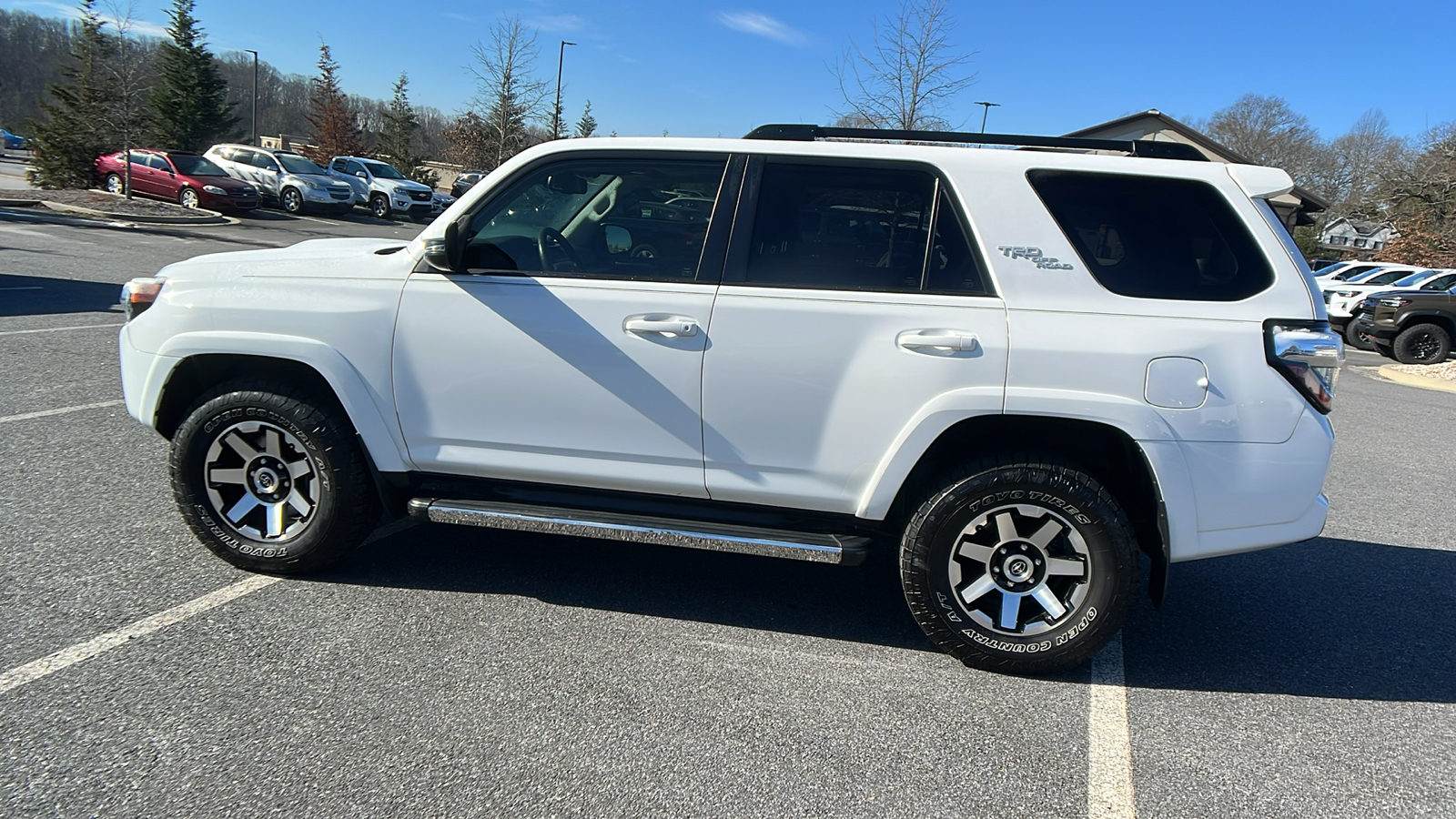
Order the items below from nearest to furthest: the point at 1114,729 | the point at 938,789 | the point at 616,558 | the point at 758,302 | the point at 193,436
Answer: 1. the point at 938,789
2. the point at 1114,729
3. the point at 758,302
4. the point at 193,436
5. the point at 616,558

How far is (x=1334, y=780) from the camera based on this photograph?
2.89 m

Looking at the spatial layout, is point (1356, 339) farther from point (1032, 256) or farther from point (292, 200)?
point (292, 200)

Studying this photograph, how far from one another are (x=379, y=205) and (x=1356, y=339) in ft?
94.7

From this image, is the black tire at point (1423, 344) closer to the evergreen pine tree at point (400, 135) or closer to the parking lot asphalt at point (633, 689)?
the parking lot asphalt at point (633, 689)

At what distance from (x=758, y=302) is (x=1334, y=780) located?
247cm

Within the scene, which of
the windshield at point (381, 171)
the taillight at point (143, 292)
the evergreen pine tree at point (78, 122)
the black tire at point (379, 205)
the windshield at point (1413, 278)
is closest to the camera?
the taillight at point (143, 292)

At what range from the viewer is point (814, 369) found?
3.36 meters

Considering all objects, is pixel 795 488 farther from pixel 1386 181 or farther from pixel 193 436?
pixel 1386 181

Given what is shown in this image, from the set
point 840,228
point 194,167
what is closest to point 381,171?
point 194,167

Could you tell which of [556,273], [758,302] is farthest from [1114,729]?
[556,273]

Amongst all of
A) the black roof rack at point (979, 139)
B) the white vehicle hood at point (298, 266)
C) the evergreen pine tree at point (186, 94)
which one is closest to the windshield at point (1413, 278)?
the black roof rack at point (979, 139)

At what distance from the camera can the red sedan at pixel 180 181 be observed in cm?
2455

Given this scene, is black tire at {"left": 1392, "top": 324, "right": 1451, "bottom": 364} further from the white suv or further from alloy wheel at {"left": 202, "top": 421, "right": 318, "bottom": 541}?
alloy wheel at {"left": 202, "top": 421, "right": 318, "bottom": 541}

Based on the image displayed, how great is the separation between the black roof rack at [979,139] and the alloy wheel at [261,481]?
2.32 m
